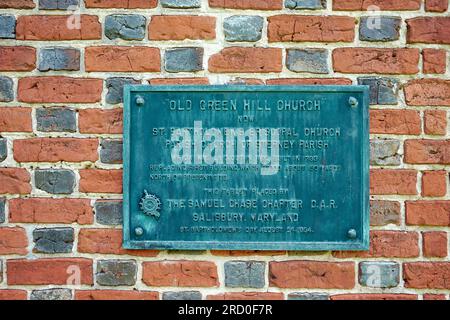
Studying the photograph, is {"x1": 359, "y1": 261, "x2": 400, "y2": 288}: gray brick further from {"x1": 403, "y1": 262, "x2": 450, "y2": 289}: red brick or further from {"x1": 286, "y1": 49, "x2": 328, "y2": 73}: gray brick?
{"x1": 286, "y1": 49, "x2": 328, "y2": 73}: gray brick

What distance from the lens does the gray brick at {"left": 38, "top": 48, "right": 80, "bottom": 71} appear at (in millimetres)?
1955

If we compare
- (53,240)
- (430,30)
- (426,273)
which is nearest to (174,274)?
(53,240)

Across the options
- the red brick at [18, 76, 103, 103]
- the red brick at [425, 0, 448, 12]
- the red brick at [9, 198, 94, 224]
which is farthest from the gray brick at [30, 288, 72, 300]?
the red brick at [425, 0, 448, 12]

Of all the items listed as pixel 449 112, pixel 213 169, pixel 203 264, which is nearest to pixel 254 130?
pixel 213 169

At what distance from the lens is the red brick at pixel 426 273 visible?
76.3 inches

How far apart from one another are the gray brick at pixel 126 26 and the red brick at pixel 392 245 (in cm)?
108

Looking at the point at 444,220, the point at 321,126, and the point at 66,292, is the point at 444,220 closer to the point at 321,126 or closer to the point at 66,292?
the point at 321,126

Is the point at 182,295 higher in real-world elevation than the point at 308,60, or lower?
lower

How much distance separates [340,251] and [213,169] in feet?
1.74

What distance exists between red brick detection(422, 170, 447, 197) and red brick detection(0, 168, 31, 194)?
1.38m

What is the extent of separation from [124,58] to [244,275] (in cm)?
87

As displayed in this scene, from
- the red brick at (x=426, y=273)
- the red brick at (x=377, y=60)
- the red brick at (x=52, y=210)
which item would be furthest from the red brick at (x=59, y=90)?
the red brick at (x=426, y=273)

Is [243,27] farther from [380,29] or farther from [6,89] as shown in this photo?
[6,89]

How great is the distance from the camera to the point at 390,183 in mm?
1935
